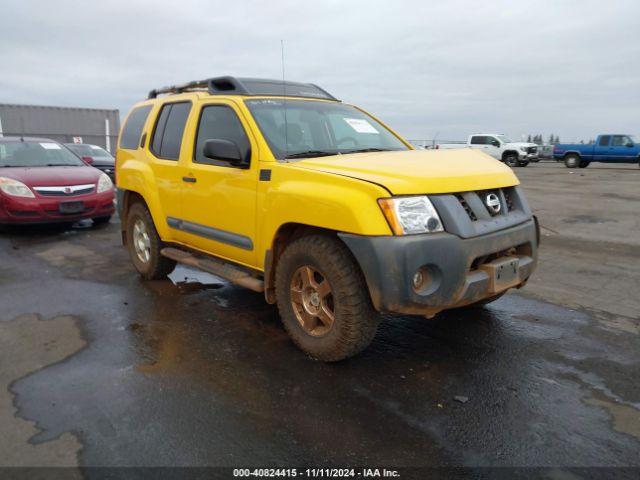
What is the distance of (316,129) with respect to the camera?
4.29 m

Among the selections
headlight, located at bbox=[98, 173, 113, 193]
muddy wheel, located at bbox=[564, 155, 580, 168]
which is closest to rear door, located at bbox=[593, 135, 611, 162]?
muddy wheel, located at bbox=[564, 155, 580, 168]

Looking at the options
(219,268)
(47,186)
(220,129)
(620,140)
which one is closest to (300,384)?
(219,268)

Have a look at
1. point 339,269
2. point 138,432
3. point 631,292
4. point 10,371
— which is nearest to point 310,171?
point 339,269

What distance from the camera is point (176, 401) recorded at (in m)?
3.02

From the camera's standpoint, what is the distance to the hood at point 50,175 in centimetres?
805

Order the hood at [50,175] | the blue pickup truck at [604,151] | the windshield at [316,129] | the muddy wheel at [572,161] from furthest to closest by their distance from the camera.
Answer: the muddy wheel at [572,161] → the blue pickup truck at [604,151] → the hood at [50,175] → the windshield at [316,129]

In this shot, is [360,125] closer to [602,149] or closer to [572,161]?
[602,149]

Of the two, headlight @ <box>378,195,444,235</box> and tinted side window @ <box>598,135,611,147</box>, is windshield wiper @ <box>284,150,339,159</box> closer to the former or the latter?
headlight @ <box>378,195,444,235</box>

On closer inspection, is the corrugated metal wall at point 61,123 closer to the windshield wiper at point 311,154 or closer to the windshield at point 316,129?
the windshield at point 316,129

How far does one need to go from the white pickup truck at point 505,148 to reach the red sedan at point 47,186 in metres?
22.2

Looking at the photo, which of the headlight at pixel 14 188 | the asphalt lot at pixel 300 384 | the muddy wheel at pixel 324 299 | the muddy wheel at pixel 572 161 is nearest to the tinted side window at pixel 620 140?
the muddy wheel at pixel 572 161

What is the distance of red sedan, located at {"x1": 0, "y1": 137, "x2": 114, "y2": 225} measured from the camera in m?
7.88

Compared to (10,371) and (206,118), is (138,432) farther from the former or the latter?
(206,118)

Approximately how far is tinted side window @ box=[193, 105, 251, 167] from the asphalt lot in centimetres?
147
